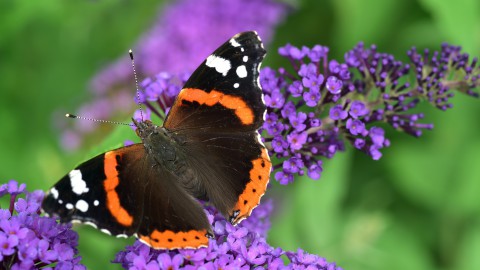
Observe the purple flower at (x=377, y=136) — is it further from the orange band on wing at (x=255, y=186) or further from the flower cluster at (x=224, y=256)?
the flower cluster at (x=224, y=256)

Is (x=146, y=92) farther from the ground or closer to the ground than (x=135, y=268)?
farther from the ground

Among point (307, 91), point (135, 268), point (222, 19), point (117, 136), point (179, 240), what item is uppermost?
point (222, 19)

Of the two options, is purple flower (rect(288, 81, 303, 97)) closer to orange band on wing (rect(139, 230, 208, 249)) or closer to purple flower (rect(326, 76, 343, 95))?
purple flower (rect(326, 76, 343, 95))

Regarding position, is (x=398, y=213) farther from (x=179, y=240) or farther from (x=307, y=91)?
(x=179, y=240)

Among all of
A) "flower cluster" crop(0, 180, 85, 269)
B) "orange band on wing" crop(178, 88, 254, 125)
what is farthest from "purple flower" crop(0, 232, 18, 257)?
"orange band on wing" crop(178, 88, 254, 125)

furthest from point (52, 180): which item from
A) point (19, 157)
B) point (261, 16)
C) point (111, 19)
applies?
point (261, 16)

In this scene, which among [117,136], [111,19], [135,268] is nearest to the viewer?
[135,268]

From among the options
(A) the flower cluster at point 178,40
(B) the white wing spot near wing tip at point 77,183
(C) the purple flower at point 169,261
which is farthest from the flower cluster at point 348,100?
(A) the flower cluster at point 178,40
